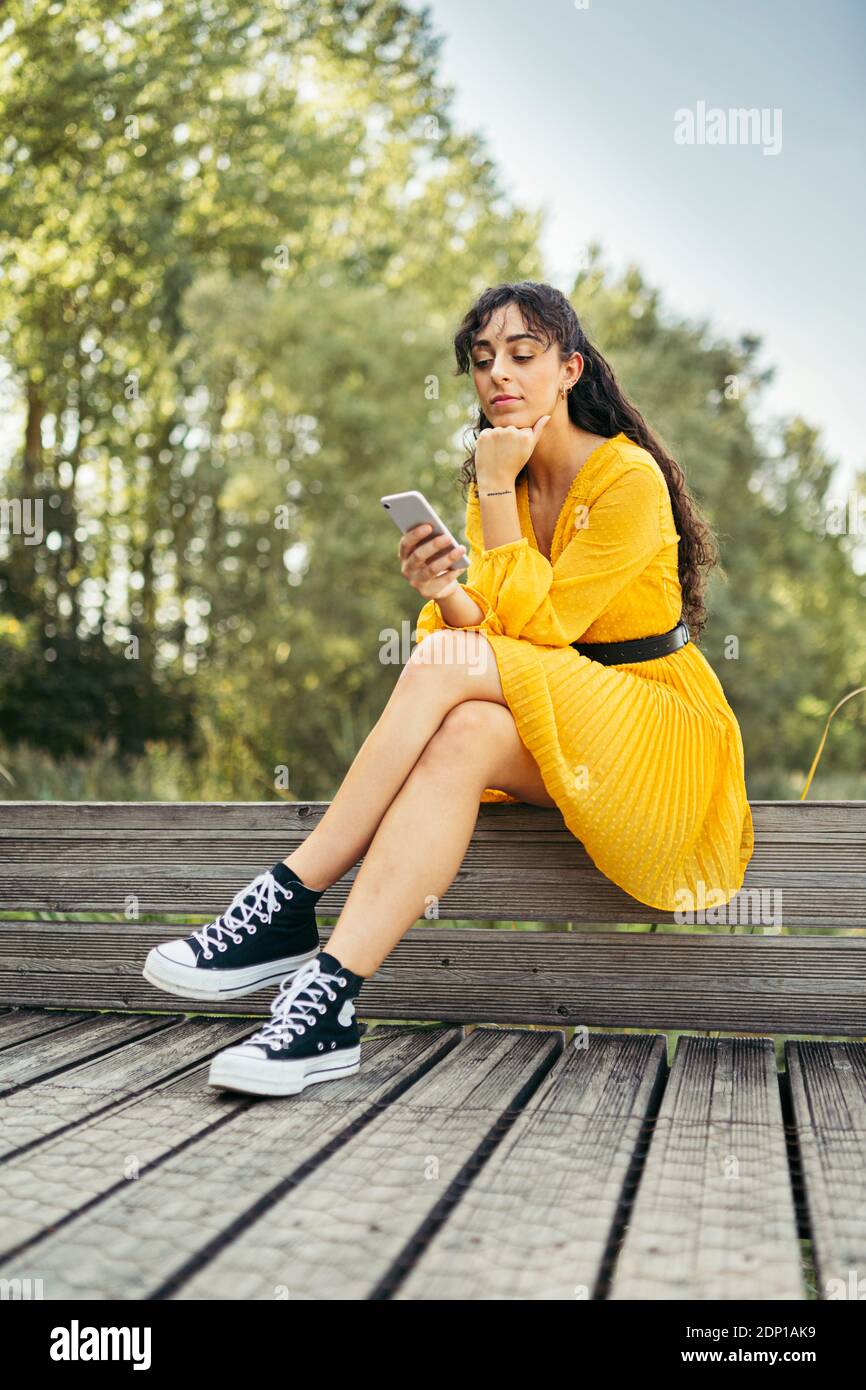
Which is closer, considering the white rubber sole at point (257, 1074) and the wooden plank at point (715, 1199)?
the wooden plank at point (715, 1199)

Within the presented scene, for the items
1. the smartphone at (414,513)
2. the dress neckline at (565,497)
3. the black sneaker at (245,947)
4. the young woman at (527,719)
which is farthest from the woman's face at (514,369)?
the black sneaker at (245,947)

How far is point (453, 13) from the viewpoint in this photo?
14.4m

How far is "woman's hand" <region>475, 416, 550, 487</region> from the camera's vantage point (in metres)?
2.36

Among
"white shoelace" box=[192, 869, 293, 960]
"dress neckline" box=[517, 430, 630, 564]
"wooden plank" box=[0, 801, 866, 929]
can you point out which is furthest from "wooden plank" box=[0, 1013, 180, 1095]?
"dress neckline" box=[517, 430, 630, 564]

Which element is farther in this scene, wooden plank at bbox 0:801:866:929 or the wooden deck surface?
wooden plank at bbox 0:801:866:929

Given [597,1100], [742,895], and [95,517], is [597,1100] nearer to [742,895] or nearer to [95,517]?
[742,895]

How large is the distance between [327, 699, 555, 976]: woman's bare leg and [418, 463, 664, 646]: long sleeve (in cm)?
23

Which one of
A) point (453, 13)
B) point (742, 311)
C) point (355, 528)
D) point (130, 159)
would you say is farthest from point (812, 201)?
point (130, 159)

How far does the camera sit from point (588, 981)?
2357mm

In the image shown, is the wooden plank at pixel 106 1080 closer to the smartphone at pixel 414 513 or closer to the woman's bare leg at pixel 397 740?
the woman's bare leg at pixel 397 740

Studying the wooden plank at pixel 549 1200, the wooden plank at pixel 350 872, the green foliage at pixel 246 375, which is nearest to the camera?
the wooden plank at pixel 549 1200

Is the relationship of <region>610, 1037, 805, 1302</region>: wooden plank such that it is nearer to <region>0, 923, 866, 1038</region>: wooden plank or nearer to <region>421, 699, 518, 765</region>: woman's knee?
<region>0, 923, 866, 1038</region>: wooden plank

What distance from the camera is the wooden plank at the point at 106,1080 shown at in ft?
5.89

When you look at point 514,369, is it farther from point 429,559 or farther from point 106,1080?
point 106,1080
